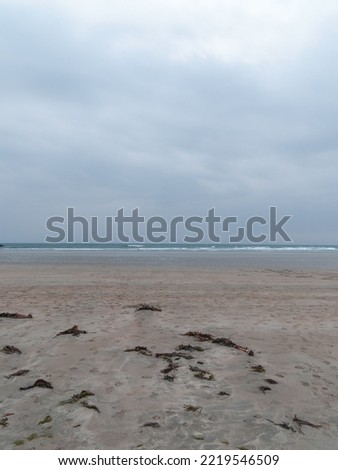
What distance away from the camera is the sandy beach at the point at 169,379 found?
12.7 feet

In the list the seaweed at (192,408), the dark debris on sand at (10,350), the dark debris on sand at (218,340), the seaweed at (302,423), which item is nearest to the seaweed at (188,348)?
the dark debris on sand at (218,340)

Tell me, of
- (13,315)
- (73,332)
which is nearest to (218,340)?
(73,332)

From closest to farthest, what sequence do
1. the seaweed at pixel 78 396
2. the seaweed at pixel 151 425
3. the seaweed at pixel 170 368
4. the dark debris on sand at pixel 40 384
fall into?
1. the seaweed at pixel 151 425
2. the seaweed at pixel 78 396
3. the dark debris on sand at pixel 40 384
4. the seaweed at pixel 170 368

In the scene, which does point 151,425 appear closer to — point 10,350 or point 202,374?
point 202,374

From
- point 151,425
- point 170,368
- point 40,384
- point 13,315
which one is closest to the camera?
point 151,425

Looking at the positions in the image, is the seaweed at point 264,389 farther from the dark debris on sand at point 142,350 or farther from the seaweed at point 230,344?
the dark debris on sand at point 142,350

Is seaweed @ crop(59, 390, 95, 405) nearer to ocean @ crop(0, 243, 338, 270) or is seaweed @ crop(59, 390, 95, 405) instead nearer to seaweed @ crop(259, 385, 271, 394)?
seaweed @ crop(259, 385, 271, 394)

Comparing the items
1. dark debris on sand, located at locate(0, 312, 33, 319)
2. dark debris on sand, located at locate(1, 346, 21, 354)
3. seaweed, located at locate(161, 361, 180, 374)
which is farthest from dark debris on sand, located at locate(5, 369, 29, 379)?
dark debris on sand, located at locate(0, 312, 33, 319)

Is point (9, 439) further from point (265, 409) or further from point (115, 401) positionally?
point (265, 409)

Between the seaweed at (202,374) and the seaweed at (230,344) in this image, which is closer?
the seaweed at (202,374)

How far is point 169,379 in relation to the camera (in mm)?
5406

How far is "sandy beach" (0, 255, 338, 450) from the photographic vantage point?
12.7 feet
